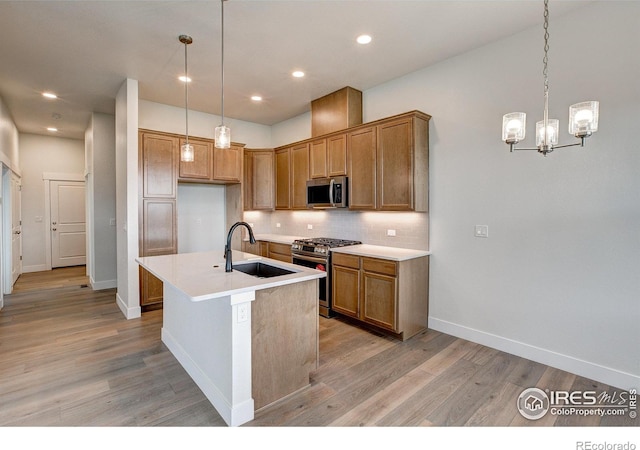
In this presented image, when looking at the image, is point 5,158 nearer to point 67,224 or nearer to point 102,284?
point 102,284

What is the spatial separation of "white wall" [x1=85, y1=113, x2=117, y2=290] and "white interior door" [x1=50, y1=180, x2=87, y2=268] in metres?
2.10

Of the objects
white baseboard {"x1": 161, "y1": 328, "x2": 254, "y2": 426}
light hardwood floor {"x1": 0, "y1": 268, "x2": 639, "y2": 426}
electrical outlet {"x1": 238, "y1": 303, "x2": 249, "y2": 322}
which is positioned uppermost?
electrical outlet {"x1": 238, "y1": 303, "x2": 249, "y2": 322}

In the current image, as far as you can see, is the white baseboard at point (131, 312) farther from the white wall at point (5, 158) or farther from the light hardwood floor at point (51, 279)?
the light hardwood floor at point (51, 279)

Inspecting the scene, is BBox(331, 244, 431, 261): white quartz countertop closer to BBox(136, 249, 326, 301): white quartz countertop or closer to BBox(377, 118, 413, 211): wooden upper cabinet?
BBox(377, 118, 413, 211): wooden upper cabinet

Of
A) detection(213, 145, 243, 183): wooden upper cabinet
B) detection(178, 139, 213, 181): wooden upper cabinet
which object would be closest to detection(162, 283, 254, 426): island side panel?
detection(178, 139, 213, 181): wooden upper cabinet

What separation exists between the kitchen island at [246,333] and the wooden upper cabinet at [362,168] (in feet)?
5.46

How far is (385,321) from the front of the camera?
333cm

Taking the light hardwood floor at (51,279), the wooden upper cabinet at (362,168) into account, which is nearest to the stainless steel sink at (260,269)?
the wooden upper cabinet at (362,168)

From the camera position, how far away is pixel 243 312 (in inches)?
77.3

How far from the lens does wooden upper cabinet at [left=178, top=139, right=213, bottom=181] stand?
15.0 feet

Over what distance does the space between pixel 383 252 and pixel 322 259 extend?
2.69 ft

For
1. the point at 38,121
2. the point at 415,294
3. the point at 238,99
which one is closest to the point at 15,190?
the point at 38,121

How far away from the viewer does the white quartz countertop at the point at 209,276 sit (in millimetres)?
1841

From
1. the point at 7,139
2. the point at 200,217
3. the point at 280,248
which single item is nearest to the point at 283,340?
the point at 280,248
